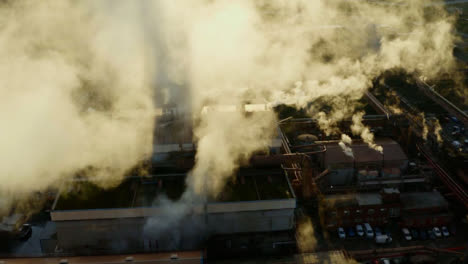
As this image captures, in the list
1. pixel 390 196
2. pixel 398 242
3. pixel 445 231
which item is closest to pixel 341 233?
pixel 398 242

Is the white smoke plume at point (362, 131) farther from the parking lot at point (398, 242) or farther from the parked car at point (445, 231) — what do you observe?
the parking lot at point (398, 242)

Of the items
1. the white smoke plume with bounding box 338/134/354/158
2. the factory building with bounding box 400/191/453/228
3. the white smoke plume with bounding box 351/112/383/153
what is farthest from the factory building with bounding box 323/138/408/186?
the factory building with bounding box 400/191/453/228

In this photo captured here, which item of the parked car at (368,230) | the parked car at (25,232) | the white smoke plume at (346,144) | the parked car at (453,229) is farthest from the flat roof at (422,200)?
the parked car at (25,232)

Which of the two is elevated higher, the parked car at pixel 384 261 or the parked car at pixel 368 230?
the parked car at pixel 368 230

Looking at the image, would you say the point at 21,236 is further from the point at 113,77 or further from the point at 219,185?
the point at 113,77

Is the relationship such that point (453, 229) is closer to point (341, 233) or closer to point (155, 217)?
point (341, 233)

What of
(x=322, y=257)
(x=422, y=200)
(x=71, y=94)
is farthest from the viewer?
(x=71, y=94)

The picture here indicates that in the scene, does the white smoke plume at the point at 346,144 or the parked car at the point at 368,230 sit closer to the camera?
the parked car at the point at 368,230
